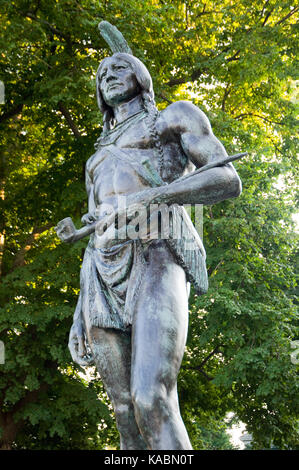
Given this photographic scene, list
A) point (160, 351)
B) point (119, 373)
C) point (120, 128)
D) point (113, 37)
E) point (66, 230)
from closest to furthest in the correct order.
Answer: point (160, 351)
point (119, 373)
point (66, 230)
point (120, 128)
point (113, 37)

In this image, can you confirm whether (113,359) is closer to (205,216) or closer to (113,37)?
(113,37)

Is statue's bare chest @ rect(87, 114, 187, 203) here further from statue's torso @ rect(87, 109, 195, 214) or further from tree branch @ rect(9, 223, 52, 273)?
tree branch @ rect(9, 223, 52, 273)

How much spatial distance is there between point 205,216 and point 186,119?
7.02 meters

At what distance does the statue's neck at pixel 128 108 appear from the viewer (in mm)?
3264

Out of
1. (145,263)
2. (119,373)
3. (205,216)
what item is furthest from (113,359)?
(205,216)

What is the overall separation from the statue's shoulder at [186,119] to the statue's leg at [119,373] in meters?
1.12

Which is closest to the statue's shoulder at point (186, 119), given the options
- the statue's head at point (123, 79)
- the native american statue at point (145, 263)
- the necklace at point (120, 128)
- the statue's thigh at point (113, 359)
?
the native american statue at point (145, 263)

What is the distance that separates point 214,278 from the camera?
9250 mm

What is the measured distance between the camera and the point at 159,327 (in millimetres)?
2465

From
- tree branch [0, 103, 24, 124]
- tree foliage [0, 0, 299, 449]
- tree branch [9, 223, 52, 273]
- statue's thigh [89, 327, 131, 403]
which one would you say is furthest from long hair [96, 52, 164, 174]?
tree branch [9, 223, 52, 273]

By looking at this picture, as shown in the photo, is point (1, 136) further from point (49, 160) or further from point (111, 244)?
point (111, 244)

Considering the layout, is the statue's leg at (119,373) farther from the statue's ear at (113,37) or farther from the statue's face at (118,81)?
the statue's ear at (113,37)

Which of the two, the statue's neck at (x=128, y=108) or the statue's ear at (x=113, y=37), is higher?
the statue's ear at (x=113, y=37)

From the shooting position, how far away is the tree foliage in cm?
895
